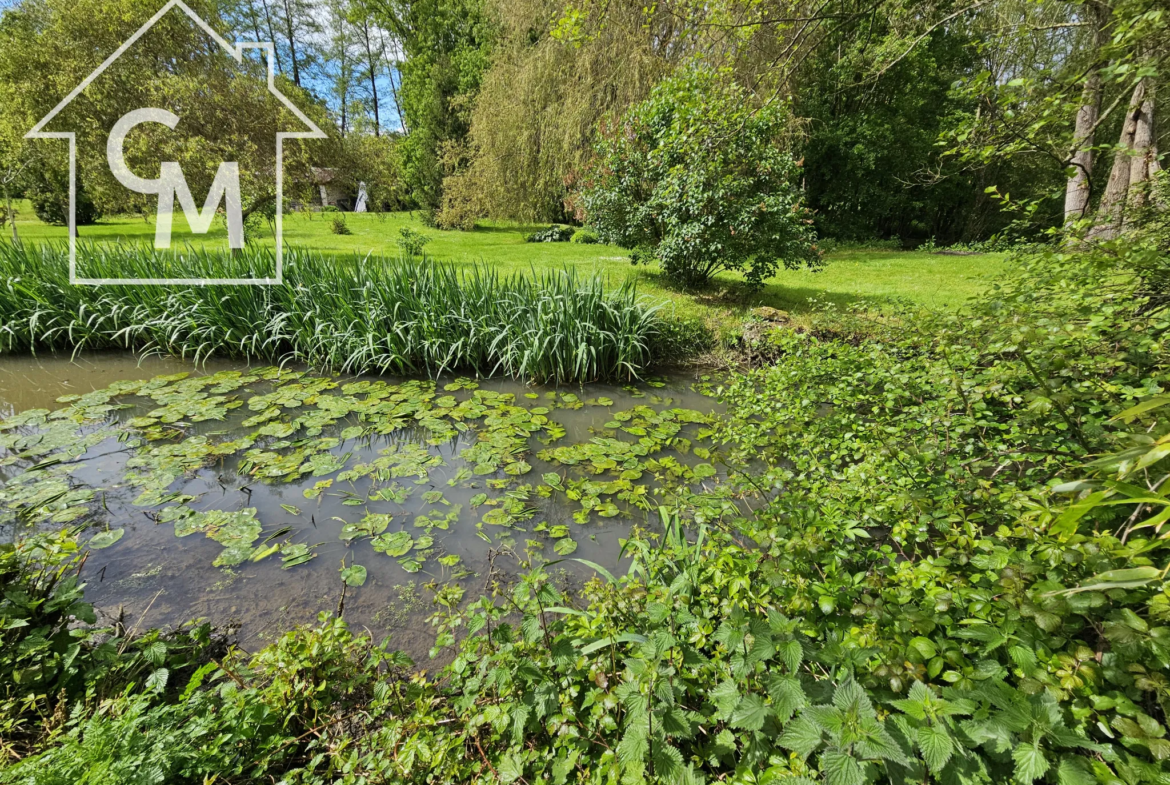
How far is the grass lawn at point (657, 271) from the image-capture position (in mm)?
6543

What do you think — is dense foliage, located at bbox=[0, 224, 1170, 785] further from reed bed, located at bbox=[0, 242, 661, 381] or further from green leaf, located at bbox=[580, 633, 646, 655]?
reed bed, located at bbox=[0, 242, 661, 381]

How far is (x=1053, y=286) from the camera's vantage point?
225 cm

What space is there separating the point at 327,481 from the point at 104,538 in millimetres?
1115

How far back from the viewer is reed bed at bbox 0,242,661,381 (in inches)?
185

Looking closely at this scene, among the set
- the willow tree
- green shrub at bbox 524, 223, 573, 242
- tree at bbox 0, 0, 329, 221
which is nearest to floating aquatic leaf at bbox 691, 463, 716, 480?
the willow tree

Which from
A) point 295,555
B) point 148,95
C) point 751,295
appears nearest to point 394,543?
point 295,555

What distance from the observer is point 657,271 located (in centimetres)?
812

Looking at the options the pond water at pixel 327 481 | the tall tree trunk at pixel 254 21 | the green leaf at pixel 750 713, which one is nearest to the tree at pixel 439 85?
the tall tree trunk at pixel 254 21

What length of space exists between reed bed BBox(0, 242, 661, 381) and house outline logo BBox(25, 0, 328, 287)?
3.4 inches

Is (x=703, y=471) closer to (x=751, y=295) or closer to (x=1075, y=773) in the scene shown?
(x=1075, y=773)

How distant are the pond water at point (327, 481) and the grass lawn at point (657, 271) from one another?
6.97ft

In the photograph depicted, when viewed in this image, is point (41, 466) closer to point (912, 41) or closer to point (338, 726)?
point (338, 726)

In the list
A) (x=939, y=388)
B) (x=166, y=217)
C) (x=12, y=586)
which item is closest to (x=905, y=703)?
(x=939, y=388)

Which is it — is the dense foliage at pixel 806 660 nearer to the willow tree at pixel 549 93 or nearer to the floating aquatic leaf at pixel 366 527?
the floating aquatic leaf at pixel 366 527
